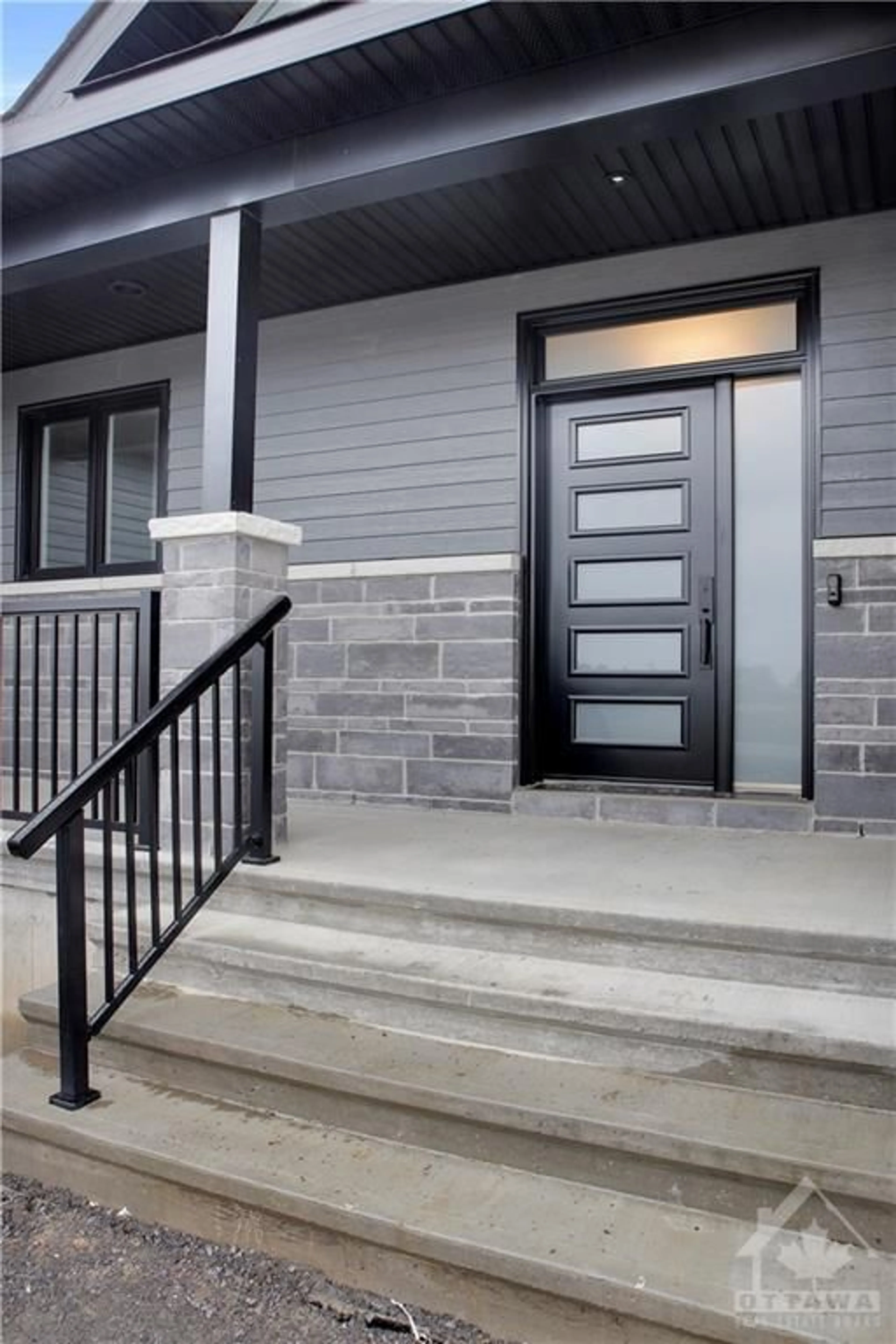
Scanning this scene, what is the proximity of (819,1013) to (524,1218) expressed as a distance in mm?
778

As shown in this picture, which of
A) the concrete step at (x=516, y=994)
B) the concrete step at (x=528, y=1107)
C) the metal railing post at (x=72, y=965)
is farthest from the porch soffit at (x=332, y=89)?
the concrete step at (x=528, y=1107)

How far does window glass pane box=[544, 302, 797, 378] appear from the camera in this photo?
12.7ft

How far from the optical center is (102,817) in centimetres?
290

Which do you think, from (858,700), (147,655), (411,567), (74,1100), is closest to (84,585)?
(411,567)

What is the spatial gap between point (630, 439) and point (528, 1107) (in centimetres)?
306

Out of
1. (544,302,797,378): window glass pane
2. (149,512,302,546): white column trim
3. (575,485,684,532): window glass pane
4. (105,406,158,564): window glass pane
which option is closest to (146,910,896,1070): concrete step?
(149,512,302,546): white column trim

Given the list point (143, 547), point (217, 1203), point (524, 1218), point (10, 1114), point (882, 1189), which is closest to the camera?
point (882, 1189)

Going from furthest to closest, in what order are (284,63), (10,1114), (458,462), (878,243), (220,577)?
(458,462) → (878,243) → (220,577) → (284,63) → (10,1114)

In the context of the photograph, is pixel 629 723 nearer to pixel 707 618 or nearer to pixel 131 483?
pixel 707 618

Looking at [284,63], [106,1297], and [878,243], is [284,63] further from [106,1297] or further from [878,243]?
[106,1297]

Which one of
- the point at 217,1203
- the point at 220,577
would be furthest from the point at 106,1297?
the point at 220,577

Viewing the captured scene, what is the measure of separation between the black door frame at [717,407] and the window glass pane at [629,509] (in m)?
0.18

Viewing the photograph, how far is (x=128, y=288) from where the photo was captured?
4.62m

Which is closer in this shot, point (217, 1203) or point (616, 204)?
point (217, 1203)
